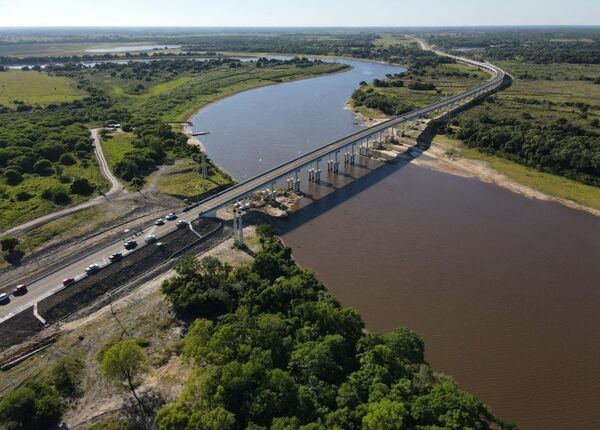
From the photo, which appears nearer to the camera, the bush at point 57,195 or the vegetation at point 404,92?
the bush at point 57,195

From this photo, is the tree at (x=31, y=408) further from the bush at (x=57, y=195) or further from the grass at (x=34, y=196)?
the bush at (x=57, y=195)

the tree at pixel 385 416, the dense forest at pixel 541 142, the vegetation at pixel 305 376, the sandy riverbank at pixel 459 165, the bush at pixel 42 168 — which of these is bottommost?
the sandy riverbank at pixel 459 165

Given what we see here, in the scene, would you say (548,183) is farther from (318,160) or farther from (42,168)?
(42,168)

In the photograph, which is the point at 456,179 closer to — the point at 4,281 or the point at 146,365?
the point at 146,365

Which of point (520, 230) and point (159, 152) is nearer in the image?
point (520, 230)

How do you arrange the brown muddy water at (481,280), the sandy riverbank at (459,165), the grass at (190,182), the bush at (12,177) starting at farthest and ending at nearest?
the sandy riverbank at (459,165) → the bush at (12,177) → the grass at (190,182) → the brown muddy water at (481,280)

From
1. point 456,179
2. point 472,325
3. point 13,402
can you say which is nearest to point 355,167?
point 456,179

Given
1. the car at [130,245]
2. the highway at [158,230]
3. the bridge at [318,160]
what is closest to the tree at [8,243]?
the highway at [158,230]
